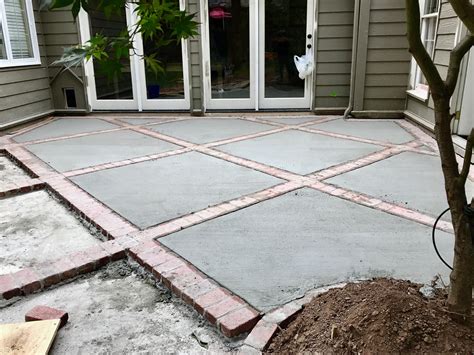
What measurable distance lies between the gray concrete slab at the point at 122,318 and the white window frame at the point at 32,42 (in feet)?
15.6

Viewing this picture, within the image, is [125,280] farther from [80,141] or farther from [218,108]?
[218,108]

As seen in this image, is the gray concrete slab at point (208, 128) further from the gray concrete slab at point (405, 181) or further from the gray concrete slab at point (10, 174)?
the gray concrete slab at point (405, 181)

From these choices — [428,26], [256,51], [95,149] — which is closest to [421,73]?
[428,26]

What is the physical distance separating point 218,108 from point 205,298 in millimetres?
5380

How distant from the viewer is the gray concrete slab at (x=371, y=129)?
16.7ft

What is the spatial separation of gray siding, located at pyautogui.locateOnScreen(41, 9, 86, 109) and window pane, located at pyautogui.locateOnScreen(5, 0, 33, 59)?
40 cm

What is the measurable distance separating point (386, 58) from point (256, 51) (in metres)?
2.01

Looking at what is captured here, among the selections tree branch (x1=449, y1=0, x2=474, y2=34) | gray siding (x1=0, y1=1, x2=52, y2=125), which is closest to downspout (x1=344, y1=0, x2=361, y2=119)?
gray siding (x1=0, y1=1, x2=52, y2=125)

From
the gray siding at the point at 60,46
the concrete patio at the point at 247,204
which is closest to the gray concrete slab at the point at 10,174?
the concrete patio at the point at 247,204

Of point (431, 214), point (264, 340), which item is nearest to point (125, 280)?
point (264, 340)

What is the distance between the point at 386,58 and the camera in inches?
239

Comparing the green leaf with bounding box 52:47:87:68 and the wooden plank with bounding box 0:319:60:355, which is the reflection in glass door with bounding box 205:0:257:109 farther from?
the green leaf with bounding box 52:47:87:68

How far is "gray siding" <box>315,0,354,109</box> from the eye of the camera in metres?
6.25

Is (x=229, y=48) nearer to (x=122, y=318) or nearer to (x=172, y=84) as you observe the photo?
(x=172, y=84)
